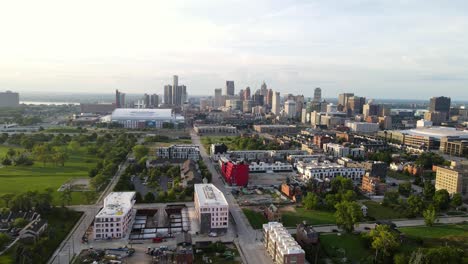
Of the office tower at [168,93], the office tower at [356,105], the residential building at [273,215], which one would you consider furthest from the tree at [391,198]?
the office tower at [168,93]

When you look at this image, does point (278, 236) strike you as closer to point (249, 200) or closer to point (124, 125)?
point (249, 200)

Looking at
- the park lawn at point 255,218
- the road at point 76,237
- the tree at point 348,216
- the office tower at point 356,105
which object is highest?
the office tower at point 356,105

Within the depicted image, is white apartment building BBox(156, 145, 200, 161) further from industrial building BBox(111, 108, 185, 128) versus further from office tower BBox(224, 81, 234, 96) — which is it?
office tower BBox(224, 81, 234, 96)

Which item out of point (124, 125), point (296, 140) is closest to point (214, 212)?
point (296, 140)

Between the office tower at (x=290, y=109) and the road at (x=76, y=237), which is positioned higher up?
the office tower at (x=290, y=109)

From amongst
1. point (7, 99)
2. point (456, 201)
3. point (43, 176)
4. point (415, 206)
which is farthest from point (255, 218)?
point (7, 99)

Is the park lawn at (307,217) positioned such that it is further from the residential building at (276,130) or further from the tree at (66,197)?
the residential building at (276,130)

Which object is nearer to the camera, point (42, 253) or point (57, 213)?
point (42, 253)

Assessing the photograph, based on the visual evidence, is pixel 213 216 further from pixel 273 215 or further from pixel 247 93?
pixel 247 93

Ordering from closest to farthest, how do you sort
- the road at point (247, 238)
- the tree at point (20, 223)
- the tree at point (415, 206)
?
the road at point (247, 238), the tree at point (20, 223), the tree at point (415, 206)
